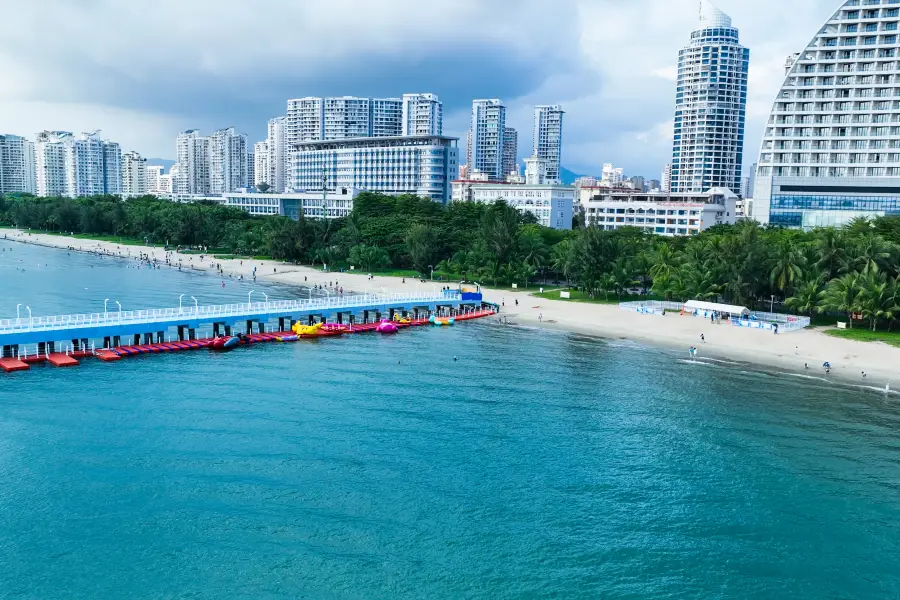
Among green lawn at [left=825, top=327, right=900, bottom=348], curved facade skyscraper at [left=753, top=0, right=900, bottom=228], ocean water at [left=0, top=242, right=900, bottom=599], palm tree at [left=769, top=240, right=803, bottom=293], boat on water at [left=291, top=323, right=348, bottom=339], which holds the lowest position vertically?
ocean water at [left=0, top=242, right=900, bottom=599]

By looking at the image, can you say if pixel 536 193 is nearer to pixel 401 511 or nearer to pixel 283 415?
pixel 283 415

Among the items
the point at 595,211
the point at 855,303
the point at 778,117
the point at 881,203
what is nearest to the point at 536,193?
the point at 595,211

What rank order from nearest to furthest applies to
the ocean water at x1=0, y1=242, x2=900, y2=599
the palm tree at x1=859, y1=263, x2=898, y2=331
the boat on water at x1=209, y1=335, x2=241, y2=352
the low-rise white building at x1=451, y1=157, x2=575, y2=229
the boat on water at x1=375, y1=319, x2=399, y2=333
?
the ocean water at x1=0, y1=242, x2=900, y2=599 < the boat on water at x1=209, y1=335, x2=241, y2=352 < the palm tree at x1=859, y1=263, x2=898, y2=331 < the boat on water at x1=375, y1=319, x2=399, y2=333 < the low-rise white building at x1=451, y1=157, x2=575, y2=229

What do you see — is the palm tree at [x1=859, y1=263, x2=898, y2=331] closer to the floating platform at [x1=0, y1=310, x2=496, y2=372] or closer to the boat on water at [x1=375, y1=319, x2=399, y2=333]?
the floating platform at [x1=0, y1=310, x2=496, y2=372]

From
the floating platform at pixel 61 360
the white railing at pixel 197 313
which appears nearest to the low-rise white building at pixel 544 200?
the white railing at pixel 197 313

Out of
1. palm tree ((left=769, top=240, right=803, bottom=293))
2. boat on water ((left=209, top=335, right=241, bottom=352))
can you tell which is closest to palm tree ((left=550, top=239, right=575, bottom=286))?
palm tree ((left=769, top=240, right=803, bottom=293))

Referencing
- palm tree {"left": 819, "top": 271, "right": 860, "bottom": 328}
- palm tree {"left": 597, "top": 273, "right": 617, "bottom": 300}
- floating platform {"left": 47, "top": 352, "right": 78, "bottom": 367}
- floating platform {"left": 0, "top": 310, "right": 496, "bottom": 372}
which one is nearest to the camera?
floating platform {"left": 47, "top": 352, "right": 78, "bottom": 367}
